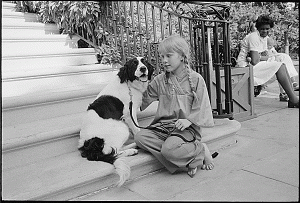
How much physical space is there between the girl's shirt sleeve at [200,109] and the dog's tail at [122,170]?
572mm

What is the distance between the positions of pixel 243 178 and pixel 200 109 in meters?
0.57

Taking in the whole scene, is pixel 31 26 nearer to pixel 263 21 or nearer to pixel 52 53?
pixel 52 53

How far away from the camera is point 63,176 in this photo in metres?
1.83

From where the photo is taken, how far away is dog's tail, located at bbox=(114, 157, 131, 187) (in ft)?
→ 6.00

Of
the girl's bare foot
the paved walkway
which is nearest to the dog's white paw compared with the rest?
the paved walkway

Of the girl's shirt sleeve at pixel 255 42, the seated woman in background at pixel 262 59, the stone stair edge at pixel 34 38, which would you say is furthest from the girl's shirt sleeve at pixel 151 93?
the girl's shirt sleeve at pixel 255 42

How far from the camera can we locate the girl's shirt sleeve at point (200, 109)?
211cm

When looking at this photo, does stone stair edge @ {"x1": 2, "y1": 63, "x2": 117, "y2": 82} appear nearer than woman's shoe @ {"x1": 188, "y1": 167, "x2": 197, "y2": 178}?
No

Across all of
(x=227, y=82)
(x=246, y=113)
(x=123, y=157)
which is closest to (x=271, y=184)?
(x=123, y=157)

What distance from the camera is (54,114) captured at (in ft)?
8.77

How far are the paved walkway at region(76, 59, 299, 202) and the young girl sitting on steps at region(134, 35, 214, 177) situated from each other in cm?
13

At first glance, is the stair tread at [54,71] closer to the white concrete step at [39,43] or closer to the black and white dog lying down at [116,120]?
the white concrete step at [39,43]

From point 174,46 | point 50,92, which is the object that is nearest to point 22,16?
point 50,92

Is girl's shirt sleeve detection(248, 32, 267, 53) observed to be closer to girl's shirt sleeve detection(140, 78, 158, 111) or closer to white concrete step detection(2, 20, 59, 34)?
girl's shirt sleeve detection(140, 78, 158, 111)
